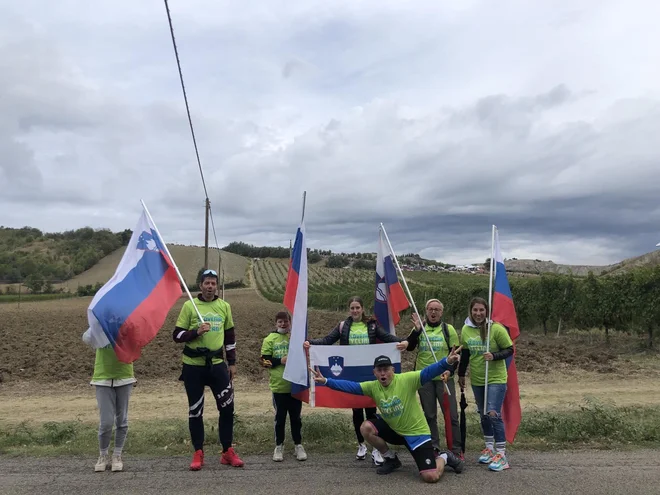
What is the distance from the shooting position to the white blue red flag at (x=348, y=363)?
20.6 feet

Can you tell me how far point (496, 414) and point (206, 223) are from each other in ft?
54.7

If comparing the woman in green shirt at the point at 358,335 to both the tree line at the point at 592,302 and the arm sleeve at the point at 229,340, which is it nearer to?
the arm sleeve at the point at 229,340

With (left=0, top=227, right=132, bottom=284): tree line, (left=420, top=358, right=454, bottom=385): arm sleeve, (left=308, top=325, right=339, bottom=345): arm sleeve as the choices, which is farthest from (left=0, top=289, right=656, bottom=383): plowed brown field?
(left=0, top=227, right=132, bottom=284): tree line

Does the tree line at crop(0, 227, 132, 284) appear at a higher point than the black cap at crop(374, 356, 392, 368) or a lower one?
higher

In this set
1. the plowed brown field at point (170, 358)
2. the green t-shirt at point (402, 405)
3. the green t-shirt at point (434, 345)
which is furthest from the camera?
the plowed brown field at point (170, 358)

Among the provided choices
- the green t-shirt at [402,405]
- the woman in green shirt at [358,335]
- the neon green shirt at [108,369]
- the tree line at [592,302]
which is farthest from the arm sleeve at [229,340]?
the tree line at [592,302]

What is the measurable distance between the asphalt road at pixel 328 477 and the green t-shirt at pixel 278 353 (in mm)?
827

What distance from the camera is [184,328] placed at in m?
6.01

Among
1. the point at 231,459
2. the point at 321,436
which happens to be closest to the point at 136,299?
the point at 231,459

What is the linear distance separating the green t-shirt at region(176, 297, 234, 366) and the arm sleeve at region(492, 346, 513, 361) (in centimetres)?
313

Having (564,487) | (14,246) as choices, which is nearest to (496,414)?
(564,487)

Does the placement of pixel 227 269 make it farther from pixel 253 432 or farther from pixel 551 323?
pixel 253 432

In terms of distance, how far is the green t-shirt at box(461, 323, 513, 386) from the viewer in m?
6.09

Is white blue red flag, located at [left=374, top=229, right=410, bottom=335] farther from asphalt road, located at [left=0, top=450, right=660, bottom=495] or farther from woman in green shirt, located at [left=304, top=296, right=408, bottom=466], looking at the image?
asphalt road, located at [left=0, top=450, right=660, bottom=495]
